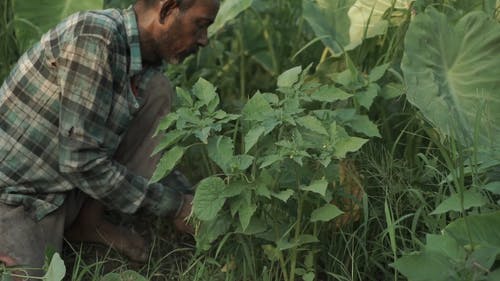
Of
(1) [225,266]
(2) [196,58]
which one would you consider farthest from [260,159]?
(2) [196,58]

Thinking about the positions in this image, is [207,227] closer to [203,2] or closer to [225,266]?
[225,266]

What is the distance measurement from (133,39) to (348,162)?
26.2 inches

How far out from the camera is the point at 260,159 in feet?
7.83

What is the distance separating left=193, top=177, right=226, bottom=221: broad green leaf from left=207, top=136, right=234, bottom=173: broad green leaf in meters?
0.04

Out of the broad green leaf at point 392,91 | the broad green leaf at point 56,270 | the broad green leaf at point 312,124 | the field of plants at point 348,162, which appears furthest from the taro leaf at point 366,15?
the broad green leaf at point 56,270

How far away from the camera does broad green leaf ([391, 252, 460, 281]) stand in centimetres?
210

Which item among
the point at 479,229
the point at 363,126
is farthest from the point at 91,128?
the point at 479,229

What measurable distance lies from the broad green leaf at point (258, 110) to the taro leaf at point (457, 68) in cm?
47

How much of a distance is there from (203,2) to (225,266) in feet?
2.24

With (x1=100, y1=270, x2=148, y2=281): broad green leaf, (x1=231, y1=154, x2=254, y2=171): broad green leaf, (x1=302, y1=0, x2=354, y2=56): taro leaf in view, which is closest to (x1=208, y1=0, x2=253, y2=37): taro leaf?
(x1=302, y1=0, x2=354, y2=56): taro leaf

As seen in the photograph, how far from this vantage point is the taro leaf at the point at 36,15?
3.29 metres

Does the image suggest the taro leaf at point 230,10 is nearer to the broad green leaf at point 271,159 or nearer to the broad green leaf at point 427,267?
the broad green leaf at point 271,159

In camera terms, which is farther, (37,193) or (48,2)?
(48,2)

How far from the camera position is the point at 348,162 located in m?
2.74
